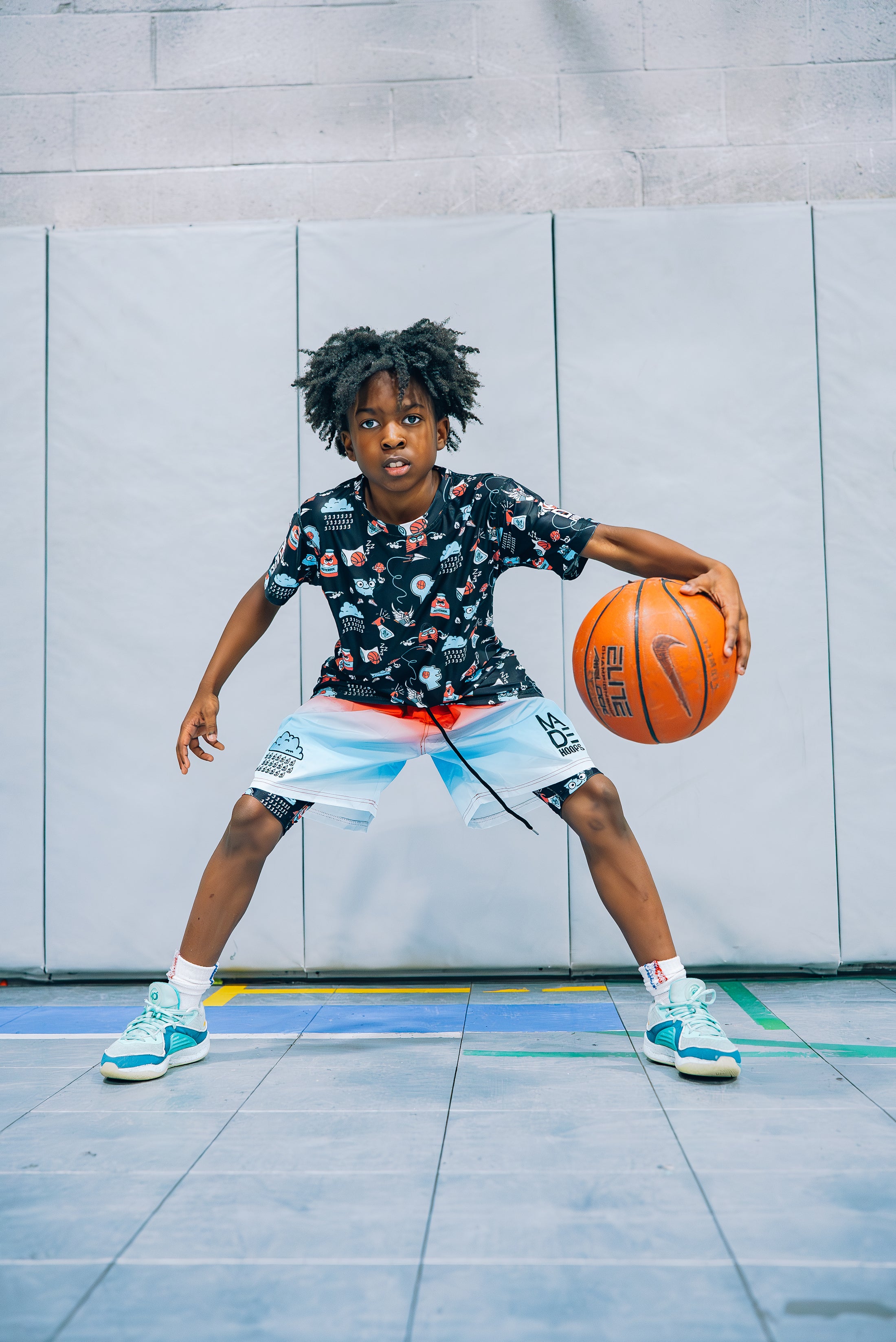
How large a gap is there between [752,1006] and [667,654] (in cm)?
135

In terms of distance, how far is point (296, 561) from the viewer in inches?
96.6

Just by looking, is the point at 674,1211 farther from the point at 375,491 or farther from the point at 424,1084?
the point at 375,491

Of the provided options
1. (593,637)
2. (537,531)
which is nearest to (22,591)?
(537,531)

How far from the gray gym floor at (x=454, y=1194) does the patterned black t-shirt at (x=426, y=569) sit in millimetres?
880

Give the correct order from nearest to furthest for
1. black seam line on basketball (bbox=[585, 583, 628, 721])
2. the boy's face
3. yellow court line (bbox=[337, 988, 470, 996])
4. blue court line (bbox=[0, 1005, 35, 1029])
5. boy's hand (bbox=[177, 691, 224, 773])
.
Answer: black seam line on basketball (bbox=[585, 583, 628, 721]), the boy's face, boy's hand (bbox=[177, 691, 224, 773]), blue court line (bbox=[0, 1005, 35, 1029]), yellow court line (bbox=[337, 988, 470, 996])

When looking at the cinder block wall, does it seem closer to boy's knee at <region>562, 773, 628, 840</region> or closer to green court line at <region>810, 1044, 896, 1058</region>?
boy's knee at <region>562, 773, 628, 840</region>

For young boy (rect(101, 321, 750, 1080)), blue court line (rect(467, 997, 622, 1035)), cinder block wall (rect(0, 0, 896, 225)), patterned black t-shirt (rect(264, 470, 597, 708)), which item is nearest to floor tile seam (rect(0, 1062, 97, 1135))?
young boy (rect(101, 321, 750, 1080))

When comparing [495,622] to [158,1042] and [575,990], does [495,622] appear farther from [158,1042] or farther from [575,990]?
[158,1042]

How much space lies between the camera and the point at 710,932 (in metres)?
3.27

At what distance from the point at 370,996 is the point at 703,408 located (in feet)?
6.99

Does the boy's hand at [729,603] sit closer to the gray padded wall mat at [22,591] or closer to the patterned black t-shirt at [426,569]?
the patterned black t-shirt at [426,569]

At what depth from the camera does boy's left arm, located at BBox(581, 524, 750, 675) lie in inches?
84.4

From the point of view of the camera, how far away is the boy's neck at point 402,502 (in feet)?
7.79

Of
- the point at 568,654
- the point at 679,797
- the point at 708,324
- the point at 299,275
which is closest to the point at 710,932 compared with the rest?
the point at 679,797
